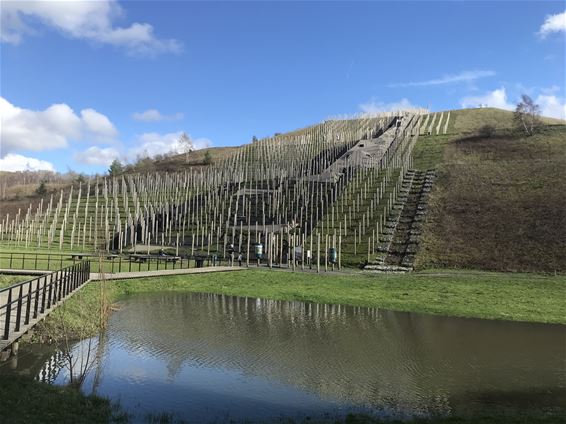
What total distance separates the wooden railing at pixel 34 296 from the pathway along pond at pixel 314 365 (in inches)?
41.6

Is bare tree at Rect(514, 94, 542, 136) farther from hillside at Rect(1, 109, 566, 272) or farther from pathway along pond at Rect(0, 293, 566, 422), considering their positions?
pathway along pond at Rect(0, 293, 566, 422)

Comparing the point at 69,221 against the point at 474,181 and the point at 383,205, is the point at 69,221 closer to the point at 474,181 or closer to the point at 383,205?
the point at 383,205

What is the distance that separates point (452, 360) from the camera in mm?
13438

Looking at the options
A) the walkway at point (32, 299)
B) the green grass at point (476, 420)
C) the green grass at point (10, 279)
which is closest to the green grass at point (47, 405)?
the walkway at point (32, 299)

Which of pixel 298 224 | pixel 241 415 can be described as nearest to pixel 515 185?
pixel 298 224

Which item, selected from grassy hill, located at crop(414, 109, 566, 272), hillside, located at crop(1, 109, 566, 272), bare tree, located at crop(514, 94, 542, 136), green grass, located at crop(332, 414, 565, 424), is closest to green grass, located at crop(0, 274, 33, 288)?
hillside, located at crop(1, 109, 566, 272)

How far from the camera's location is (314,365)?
12523 mm

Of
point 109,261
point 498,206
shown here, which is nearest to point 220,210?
point 109,261

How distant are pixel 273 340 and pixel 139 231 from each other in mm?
39170

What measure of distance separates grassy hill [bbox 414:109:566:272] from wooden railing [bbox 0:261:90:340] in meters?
24.7

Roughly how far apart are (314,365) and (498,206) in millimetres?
35185

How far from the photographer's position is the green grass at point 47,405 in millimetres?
7371

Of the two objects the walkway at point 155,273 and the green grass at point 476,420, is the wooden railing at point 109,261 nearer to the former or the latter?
the walkway at point 155,273

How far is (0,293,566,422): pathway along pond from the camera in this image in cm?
988
